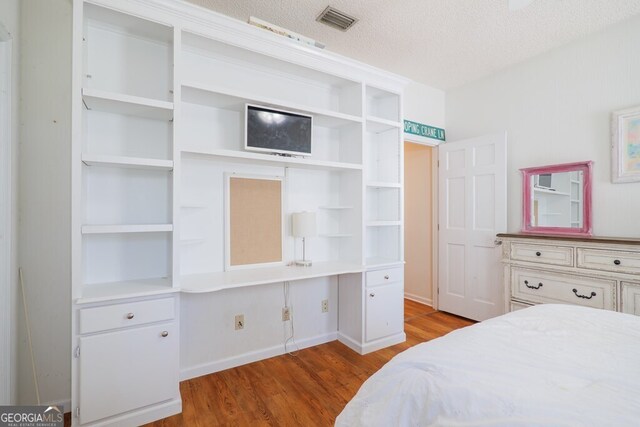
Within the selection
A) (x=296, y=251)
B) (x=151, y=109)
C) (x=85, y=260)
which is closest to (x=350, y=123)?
(x=296, y=251)

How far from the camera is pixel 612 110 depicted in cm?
259

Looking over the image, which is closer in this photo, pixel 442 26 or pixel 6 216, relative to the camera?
pixel 6 216

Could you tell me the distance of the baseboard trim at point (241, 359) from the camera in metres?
2.26

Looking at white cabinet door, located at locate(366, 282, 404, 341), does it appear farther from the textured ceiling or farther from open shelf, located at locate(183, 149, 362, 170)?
the textured ceiling

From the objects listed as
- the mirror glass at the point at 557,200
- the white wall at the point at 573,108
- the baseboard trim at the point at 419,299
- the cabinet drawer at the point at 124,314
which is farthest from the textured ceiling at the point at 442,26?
the baseboard trim at the point at 419,299

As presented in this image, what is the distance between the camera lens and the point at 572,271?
2.49m

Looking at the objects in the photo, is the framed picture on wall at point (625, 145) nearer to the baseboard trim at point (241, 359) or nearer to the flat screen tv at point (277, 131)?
the flat screen tv at point (277, 131)

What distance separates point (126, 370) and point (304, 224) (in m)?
1.50

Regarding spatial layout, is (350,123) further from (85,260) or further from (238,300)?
(85,260)

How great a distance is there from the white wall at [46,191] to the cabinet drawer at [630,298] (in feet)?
12.3

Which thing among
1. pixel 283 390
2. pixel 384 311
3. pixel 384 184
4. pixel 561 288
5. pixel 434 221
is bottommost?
pixel 283 390

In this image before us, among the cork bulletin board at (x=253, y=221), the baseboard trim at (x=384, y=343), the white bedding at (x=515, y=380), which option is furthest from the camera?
the baseboard trim at (x=384, y=343)

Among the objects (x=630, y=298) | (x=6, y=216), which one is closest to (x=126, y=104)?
(x=6, y=216)

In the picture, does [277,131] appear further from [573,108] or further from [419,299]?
[419,299]
